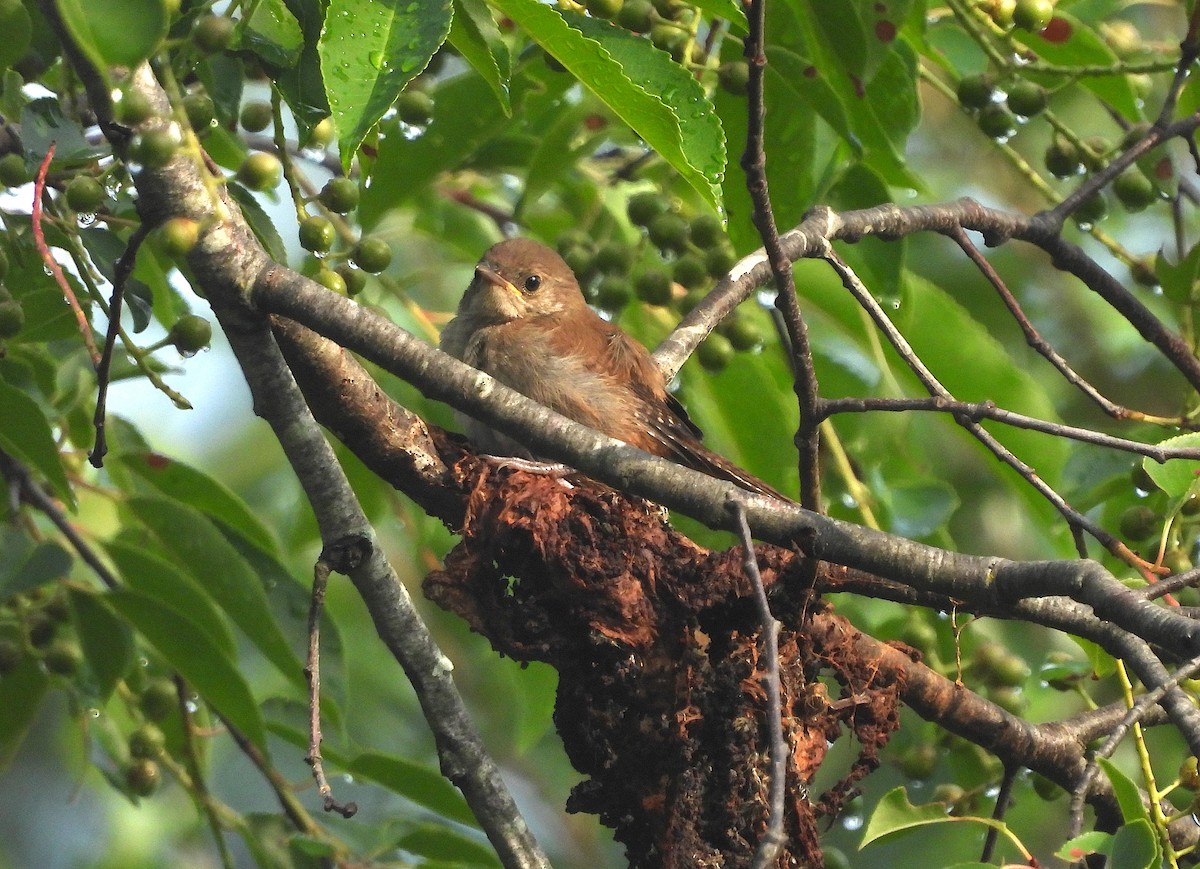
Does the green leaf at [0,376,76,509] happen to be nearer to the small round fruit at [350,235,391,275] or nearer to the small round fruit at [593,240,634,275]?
the small round fruit at [350,235,391,275]

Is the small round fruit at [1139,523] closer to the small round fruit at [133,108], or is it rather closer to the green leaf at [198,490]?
the green leaf at [198,490]

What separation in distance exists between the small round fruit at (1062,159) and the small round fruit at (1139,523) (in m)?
1.20

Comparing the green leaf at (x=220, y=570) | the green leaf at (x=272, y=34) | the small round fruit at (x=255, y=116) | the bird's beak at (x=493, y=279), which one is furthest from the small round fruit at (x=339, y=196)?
the bird's beak at (x=493, y=279)

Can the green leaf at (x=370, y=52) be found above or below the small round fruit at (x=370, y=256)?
below

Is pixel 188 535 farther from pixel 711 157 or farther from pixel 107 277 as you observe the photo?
pixel 711 157

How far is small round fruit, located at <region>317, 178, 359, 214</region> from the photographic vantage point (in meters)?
3.30

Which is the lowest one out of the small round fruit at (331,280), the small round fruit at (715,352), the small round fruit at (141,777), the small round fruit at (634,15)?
the small round fruit at (141,777)

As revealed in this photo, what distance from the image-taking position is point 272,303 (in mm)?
2674

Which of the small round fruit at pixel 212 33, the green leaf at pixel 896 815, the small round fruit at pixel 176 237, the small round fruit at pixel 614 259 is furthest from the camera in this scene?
the small round fruit at pixel 614 259

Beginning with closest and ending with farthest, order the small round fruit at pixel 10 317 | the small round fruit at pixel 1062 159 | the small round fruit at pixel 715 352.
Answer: the small round fruit at pixel 10 317 < the small round fruit at pixel 1062 159 < the small round fruit at pixel 715 352

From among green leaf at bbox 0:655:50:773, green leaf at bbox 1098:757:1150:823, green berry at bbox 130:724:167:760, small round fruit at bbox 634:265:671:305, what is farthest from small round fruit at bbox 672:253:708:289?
green leaf at bbox 1098:757:1150:823

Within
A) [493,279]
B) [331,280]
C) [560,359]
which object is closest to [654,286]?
[560,359]

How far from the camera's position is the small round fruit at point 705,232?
457 centimetres

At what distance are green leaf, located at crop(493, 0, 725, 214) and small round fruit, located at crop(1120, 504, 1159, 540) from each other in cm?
A: 176
